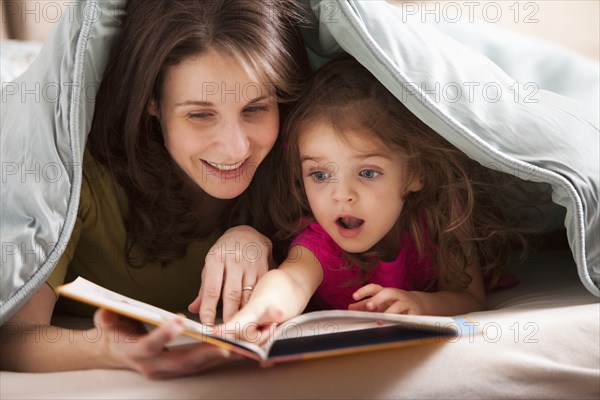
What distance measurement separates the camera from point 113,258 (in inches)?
42.1

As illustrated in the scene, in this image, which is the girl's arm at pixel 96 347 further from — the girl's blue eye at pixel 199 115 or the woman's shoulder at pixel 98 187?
the girl's blue eye at pixel 199 115

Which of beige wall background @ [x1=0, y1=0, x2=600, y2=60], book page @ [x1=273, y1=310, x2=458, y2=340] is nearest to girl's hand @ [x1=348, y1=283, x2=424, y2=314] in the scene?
book page @ [x1=273, y1=310, x2=458, y2=340]

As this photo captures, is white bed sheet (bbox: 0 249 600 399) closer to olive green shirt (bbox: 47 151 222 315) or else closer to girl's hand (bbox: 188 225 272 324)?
girl's hand (bbox: 188 225 272 324)

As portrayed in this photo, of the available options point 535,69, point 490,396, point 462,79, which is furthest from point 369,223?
point 535,69

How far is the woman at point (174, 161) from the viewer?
0.88 meters

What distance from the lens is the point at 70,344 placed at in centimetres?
80

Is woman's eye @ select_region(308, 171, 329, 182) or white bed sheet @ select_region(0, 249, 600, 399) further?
woman's eye @ select_region(308, 171, 329, 182)

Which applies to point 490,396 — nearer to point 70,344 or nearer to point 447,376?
point 447,376

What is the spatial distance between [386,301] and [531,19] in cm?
126

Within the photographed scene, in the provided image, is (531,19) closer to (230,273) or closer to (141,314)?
(230,273)

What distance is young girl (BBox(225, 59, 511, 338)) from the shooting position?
96 cm

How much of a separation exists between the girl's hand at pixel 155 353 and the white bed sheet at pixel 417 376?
0.01m

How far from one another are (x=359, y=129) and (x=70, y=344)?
0.47 meters

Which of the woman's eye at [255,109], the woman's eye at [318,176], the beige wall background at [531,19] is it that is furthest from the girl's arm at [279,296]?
the beige wall background at [531,19]
